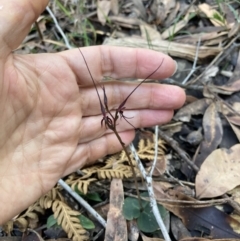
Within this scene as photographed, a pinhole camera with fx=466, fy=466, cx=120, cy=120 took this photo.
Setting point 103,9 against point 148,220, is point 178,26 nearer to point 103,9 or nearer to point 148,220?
point 103,9

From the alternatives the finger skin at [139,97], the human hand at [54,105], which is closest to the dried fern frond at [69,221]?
the human hand at [54,105]

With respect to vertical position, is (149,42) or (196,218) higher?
(149,42)

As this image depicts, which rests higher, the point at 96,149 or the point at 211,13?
the point at 211,13

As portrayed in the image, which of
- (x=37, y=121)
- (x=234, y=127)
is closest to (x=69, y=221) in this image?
(x=37, y=121)

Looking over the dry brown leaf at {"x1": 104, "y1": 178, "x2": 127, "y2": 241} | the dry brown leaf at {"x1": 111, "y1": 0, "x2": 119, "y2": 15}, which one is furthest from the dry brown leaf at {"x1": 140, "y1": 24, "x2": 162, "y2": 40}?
the dry brown leaf at {"x1": 104, "y1": 178, "x2": 127, "y2": 241}

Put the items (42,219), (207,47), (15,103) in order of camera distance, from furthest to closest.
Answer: (207,47)
(42,219)
(15,103)

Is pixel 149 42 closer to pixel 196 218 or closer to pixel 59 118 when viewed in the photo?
pixel 59 118

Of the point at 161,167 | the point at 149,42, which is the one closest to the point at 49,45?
the point at 149,42
